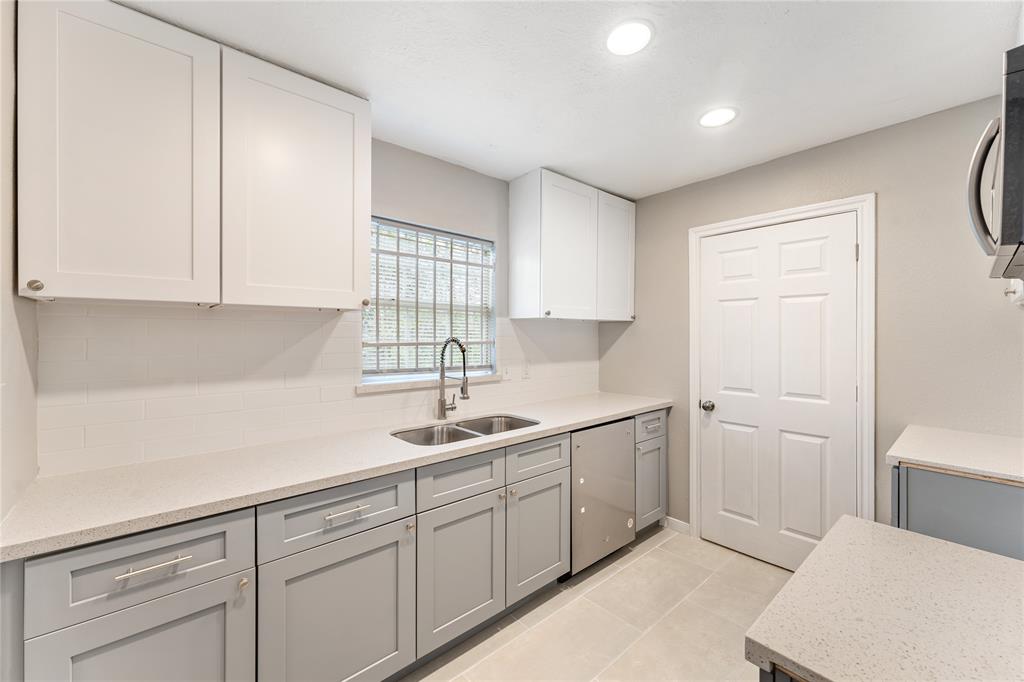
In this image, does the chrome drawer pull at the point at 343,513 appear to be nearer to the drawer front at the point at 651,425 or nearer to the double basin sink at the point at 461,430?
the double basin sink at the point at 461,430

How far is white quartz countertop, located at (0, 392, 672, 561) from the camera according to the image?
1103mm

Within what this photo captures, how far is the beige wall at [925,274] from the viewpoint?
1.95m

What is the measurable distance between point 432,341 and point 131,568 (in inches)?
65.3

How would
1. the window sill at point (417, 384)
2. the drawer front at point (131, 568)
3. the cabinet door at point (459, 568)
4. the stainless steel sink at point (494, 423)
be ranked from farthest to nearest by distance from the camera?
1. the stainless steel sink at point (494, 423)
2. the window sill at point (417, 384)
3. the cabinet door at point (459, 568)
4. the drawer front at point (131, 568)

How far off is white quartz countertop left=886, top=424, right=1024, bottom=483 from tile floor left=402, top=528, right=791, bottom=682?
109 cm

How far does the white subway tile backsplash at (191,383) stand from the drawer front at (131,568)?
62 centimetres

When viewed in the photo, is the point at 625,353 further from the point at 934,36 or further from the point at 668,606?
the point at 934,36

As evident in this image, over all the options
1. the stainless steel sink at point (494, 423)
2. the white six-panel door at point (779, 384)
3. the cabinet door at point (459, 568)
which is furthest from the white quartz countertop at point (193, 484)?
the white six-panel door at point (779, 384)

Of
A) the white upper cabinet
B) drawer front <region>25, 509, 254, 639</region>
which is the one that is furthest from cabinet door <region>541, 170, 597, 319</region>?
drawer front <region>25, 509, 254, 639</region>

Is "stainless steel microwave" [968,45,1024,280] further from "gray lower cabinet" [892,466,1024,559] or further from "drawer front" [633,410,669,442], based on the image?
"drawer front" [633,410,669,442]

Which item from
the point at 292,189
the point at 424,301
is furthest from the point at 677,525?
the point at 292,189

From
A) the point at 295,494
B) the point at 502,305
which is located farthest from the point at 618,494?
the point at 295,494

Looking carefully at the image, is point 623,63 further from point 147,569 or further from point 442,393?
point 147,569

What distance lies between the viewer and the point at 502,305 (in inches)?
115
